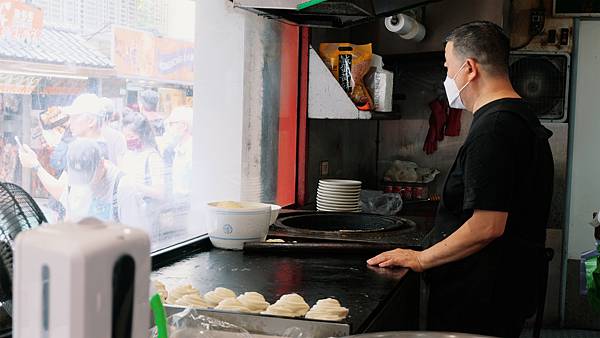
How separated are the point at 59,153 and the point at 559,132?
14.1 feet

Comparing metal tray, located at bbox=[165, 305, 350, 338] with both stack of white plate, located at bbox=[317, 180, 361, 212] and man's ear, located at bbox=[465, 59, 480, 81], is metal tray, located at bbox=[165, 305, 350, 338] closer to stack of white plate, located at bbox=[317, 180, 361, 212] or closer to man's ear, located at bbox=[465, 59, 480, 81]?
man's ear, located at bbox=[465, 59, 480, 81]

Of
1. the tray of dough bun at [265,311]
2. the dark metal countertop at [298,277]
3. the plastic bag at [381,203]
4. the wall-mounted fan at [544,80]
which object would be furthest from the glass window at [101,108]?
the wall-mounted fan at [544,80]

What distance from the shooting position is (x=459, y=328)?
2586 millimetres

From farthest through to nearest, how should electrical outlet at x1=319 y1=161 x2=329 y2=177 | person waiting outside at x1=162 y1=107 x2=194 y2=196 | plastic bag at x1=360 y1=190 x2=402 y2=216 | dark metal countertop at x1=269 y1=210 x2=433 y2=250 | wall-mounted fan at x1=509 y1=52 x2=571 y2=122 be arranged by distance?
wall-mounted fan at x1=509 y1=52 x2=571 y2=122, electrical outlet at x1=319 y1=161 x2=329 y2=177, plastic bag at x1=360 y1=190 x2=402 y2=216, person waiting outside at x1=162 y1=107 x2=194 y2=196, dark metal countertop at x1=269 y1=210 x2=433 y2=250

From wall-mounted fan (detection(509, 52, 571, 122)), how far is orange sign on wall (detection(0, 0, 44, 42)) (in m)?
4.22

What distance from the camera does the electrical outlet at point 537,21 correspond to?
18.1 ft

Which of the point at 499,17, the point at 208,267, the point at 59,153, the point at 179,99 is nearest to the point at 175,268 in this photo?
the point at 208,267

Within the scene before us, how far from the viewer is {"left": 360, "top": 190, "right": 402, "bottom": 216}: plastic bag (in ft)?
13.3

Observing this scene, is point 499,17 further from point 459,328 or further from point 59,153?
point 59,153

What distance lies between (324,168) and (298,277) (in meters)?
2.10

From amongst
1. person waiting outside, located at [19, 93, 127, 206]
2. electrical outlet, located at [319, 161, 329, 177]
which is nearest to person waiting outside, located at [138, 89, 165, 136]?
person waiting outside, located at [19, 93, 127, 206]

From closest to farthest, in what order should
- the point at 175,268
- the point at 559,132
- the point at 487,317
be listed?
the point at 175,268
the point at 487,317
the point at 559,132

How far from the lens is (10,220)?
1324 mm

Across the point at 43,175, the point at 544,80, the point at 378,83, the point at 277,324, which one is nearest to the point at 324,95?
the point at 378,83
